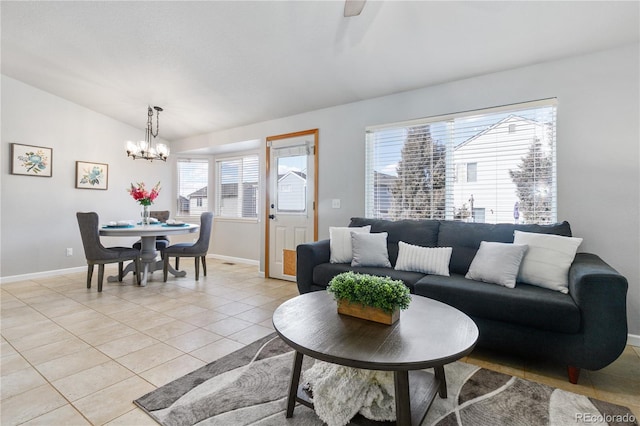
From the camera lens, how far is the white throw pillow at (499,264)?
2.36 metres

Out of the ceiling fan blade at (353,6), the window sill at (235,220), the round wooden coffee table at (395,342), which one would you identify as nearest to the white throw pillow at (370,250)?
the round wooden coffee table at (395,342)

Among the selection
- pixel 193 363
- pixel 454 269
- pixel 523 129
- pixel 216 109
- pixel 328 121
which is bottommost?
pixel 193 363

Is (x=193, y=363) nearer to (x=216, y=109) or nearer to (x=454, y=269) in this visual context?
(x=454, y=269)

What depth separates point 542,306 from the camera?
2.00 m

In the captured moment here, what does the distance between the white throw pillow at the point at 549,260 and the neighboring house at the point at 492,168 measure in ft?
2.05

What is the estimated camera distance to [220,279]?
183 inches

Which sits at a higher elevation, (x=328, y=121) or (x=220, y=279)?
(x=328, y=121)

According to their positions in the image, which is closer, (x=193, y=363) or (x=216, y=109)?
(x=193, y=363)

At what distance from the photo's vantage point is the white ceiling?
8.11 feet

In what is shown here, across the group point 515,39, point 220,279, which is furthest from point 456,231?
point 220,279

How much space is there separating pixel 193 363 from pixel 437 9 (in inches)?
125

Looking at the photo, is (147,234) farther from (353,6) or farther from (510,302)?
(510,302)

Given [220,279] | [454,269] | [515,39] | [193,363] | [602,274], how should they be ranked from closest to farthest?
[602,274] < [193,363] < [515,39] < [454,269] < [220,279]

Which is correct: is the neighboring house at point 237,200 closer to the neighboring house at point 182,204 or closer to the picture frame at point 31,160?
the neighboring house at point 182,204
